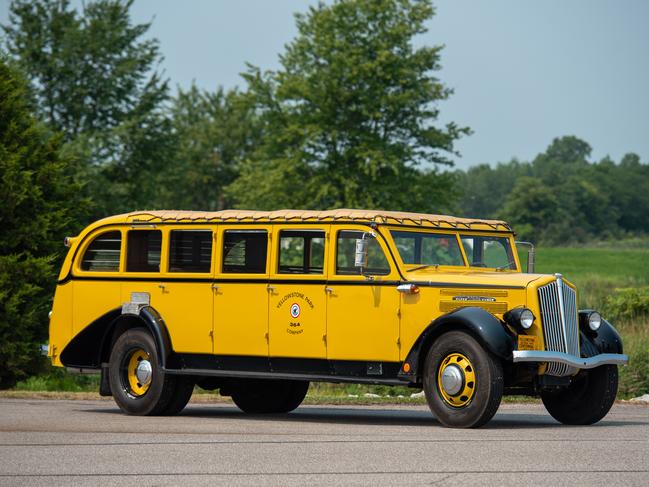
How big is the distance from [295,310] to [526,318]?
2.75 m

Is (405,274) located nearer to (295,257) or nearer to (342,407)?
(295,257)

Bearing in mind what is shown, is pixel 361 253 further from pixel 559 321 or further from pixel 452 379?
pixel 559 321

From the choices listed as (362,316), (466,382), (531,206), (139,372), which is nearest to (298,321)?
(362,316)

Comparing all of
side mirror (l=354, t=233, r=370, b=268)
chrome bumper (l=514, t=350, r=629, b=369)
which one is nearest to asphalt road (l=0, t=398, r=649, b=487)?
chrome bumper (l=514, t=350, r=629, b=369)

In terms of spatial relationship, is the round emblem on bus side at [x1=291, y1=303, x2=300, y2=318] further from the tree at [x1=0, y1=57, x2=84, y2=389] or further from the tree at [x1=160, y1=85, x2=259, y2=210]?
the tree at [x1=160, y1=85, x2=259, y2=210]

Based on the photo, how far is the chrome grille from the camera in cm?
1350

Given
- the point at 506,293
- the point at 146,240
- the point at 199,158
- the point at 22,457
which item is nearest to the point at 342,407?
the point at 146,240

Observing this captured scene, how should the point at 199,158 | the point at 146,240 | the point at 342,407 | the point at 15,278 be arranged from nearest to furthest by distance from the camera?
the point at 146,240 < the point at 342,407 < the point at 15,278 < the point at 199,158

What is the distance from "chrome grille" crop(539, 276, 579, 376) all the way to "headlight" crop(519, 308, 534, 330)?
0.78ft

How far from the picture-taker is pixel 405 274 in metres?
14.1

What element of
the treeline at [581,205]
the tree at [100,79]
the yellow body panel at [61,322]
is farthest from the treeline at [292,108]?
the treeline at [581,205]

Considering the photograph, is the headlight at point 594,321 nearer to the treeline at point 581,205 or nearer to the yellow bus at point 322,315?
the yellow bus at point 322,315

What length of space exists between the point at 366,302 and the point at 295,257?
1.21 metres

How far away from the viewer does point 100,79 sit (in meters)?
57.6
